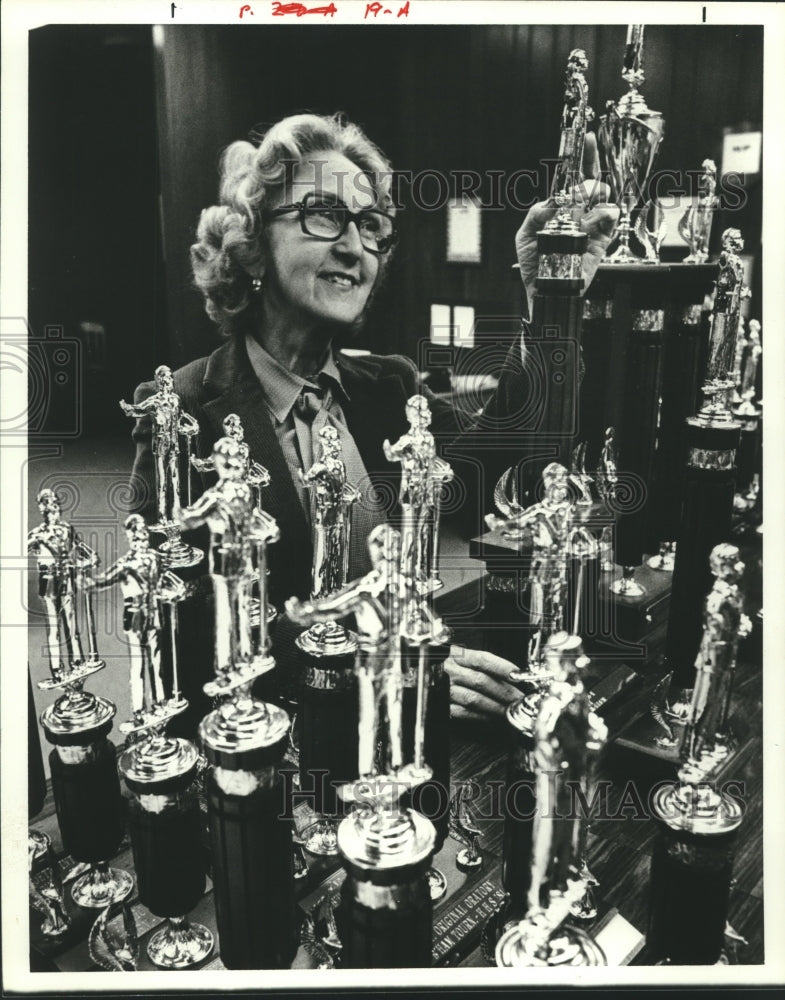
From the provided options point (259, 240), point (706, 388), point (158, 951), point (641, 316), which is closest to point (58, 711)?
point (158, 951)

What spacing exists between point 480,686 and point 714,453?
0.97 feet

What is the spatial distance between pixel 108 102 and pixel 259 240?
175 millimetres

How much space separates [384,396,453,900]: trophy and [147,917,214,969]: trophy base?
0.55ft

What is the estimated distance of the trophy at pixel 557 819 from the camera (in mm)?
487

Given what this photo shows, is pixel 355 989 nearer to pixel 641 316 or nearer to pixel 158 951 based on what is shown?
pixel 158 951

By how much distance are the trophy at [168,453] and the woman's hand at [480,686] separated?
0.86 ft

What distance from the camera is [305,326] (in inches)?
35.4

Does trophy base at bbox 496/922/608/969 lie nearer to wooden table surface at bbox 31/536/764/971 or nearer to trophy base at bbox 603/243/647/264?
wooden table surface at bbox 31/536/764/971

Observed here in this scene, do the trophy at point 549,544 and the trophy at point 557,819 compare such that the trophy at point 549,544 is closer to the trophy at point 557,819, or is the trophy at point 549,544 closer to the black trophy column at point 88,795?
the trophy at point 557,819

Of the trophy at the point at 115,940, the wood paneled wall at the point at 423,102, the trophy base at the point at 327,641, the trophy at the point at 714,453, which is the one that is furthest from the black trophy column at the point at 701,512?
the trophy at the point at 115,940

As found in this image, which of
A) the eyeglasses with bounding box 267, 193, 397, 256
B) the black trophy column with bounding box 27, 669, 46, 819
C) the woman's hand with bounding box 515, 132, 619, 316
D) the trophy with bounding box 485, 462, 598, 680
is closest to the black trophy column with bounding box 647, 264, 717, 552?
the woman's hand with bounding box 515, 132, 619, 316

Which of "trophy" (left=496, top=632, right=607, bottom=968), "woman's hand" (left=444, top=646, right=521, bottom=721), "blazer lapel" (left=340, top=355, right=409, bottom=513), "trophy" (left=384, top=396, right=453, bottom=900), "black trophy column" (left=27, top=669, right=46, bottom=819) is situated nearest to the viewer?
"trophy" (left=496, top=632, right=607, bottom=968)

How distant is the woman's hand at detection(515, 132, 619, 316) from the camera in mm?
860

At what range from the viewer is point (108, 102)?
80 cm
